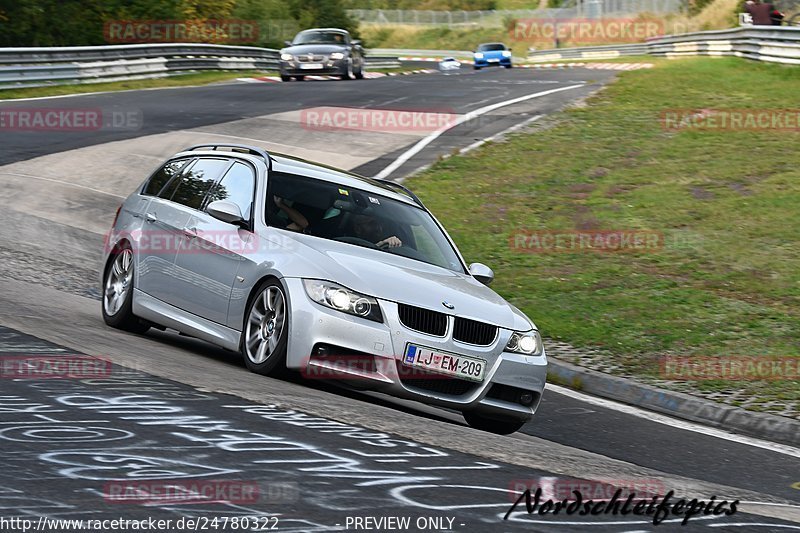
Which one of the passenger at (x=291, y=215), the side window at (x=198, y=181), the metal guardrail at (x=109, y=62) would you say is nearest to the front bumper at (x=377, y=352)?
the passenger at (x=291, y=215)

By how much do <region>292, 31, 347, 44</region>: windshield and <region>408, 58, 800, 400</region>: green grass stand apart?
1299 cm

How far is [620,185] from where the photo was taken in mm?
19391

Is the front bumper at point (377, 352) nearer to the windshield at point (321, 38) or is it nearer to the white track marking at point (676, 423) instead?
the white track marking at point (676, 423)

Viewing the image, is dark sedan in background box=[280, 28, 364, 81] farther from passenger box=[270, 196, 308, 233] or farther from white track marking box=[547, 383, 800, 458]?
passenger box=[270, 196, 308, 233]

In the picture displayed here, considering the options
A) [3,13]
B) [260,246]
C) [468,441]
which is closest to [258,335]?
[260,246]

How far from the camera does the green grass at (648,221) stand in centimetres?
1194

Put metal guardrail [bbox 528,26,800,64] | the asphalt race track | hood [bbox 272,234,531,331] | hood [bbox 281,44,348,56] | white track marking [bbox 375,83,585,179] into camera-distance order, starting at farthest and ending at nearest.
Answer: hood [bbox 281,44,348,56] < metal guardrail [bbox 528,26,800,64] < white track marking [bbox 375,83,585,179] < hood [bbox 272,234,531,331] < the asphalt race track

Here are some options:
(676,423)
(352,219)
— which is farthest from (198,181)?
(676,423)

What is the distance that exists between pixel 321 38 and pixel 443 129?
14.9m

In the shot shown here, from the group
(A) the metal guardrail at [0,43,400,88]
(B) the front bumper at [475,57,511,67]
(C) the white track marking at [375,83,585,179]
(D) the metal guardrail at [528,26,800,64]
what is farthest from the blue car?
(C) the white track marking at [375,83,585,179]

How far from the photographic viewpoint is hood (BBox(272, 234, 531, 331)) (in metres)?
7.90

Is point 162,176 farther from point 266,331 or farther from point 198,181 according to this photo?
point 266,331

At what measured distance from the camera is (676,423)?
9.41 metres

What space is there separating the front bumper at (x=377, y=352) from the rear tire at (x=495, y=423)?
29 centimetres
